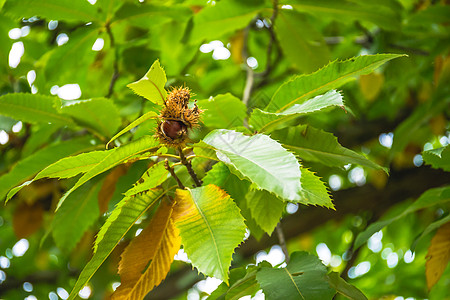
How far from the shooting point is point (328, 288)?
76cm

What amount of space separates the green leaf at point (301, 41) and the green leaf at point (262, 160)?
83 cm

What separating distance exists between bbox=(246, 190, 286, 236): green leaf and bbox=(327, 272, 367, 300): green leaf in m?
0.15

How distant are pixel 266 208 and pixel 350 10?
2.46ft

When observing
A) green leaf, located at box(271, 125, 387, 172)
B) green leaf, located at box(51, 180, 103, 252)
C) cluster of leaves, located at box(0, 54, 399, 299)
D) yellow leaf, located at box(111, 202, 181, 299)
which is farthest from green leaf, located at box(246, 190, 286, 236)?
green leaf, located at box(51, 180, 103, 252)

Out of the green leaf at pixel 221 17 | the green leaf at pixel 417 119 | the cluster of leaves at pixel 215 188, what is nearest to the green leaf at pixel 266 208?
the cluster of leaves at pixel 215 188

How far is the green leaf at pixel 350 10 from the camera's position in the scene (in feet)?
4.42

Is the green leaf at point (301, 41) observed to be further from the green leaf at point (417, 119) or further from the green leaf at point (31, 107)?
the green leaf at point (31, 107)

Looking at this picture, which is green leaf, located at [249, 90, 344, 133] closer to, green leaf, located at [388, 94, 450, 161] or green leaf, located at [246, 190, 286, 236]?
green leaf, located at [246, 190, 286, 236]

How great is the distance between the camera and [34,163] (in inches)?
44.1

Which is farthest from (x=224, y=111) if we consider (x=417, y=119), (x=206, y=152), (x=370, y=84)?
(x=370, y=84)

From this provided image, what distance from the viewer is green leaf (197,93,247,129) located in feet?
3.31

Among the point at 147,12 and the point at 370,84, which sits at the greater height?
the point at 147,12

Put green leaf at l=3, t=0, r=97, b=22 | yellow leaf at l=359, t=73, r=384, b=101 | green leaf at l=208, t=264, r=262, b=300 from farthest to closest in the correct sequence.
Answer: yellow leaf at l=359, t=73, r=384, b=101
green leaf at l=3, t=0, r=97, b=22
green leaf at l=208, t=264, r=262, b=300

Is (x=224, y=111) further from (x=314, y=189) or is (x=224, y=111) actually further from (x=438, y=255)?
(x=438, y=255)
